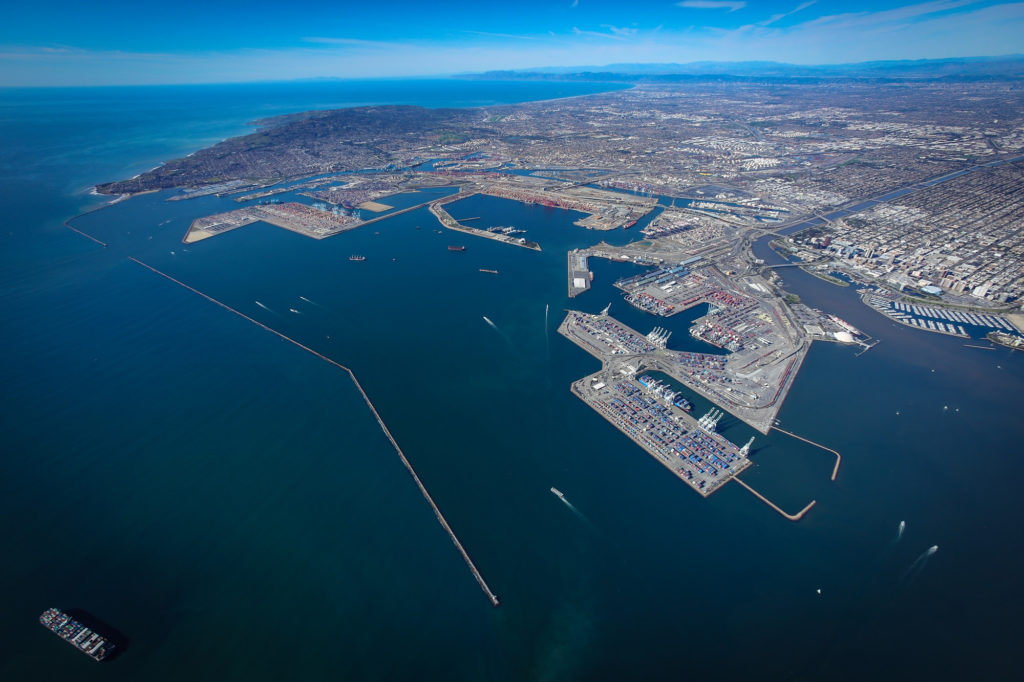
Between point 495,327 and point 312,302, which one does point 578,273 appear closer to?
point 495,327

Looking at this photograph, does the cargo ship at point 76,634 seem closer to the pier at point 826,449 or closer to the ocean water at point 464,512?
the ocean water at point 464,512

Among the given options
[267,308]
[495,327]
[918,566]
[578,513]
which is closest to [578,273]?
[495,327]

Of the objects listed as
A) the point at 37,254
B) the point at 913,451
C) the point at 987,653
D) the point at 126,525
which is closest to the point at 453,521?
the point at 126,525

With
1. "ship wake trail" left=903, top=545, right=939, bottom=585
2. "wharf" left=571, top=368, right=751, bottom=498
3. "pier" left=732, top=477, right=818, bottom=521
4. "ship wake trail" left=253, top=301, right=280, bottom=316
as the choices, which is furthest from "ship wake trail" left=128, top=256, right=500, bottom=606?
"ship wake trail" left=903, top=545, right=939, bottom=585

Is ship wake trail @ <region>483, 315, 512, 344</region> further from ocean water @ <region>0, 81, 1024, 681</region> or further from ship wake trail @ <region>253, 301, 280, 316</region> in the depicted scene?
ship wake trail @ <region>253, 301, 280, 316</region>

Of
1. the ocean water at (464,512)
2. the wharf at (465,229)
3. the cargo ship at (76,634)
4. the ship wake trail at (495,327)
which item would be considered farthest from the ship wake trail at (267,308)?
the wharf at (465,229)

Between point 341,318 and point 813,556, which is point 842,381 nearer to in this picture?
point 813,556
